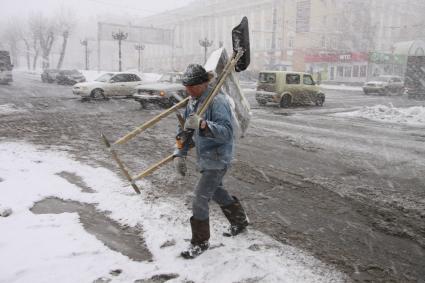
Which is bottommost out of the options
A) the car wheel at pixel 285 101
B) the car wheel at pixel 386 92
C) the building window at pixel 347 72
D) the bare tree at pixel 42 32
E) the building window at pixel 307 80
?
the car wheel at pixel 285 101

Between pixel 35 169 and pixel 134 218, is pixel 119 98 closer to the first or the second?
pixel 35 169

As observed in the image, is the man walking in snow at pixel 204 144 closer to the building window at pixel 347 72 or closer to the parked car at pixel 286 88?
the parked car at pixel 286 88

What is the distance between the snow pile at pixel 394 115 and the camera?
1446cm

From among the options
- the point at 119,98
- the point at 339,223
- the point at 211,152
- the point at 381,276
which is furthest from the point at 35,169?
the point at 119,98

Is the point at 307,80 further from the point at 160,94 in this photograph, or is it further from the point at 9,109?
the point at 9,109

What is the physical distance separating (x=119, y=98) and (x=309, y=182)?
565 inches

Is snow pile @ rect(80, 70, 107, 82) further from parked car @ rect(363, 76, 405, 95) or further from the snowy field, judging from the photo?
the snowy field

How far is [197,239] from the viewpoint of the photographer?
3758mm

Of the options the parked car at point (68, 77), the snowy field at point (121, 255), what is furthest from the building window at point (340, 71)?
the snowy field at point (121, 255)

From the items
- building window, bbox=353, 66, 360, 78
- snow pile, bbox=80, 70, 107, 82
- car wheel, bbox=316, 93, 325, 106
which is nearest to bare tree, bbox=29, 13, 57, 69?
snow pile, bbox=80, 70, 107, 82

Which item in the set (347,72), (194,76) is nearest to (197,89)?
(194,76)

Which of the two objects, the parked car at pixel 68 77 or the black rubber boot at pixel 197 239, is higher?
the parked car at pixel 68 77

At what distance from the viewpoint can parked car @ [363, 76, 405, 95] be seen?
3000 centimetres

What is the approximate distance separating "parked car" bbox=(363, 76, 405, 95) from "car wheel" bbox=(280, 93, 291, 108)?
15.3 meters
